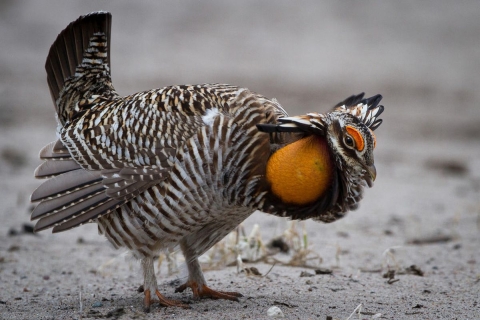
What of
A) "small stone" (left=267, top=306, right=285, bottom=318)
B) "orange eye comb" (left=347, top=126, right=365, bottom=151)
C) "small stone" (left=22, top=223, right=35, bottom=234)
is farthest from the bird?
"small stone" (left=22, top=223, right=35, bottom=234)

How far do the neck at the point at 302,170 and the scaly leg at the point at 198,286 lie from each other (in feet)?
2.73

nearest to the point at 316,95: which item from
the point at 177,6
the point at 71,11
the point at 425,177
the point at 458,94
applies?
the point at 458,94

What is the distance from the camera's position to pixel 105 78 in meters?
4.95

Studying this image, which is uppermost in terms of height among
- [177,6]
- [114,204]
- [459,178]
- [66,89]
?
[177,6]

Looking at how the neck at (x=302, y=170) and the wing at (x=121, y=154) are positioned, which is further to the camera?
the wing at (x=121, y=154)

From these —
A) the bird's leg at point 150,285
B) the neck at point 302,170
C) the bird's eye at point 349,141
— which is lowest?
the bird's leg at point 150,285

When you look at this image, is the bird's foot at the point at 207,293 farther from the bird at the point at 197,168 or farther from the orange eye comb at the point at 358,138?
the orange eye comb at the point at 358,138

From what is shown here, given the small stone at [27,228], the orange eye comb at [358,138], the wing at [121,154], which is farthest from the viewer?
the small stone at [27,228]

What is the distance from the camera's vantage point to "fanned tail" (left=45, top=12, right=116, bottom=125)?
194 inches

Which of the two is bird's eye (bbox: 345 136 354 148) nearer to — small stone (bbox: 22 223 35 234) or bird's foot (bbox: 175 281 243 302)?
bird's foot (bbox: 175 281 243 302)

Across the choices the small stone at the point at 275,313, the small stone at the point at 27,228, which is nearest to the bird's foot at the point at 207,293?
the small stone at the point at 275,313

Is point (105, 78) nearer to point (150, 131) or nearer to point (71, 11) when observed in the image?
point (150, 131)

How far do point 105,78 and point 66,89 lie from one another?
0.29m

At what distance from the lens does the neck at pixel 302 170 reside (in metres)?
3.87
